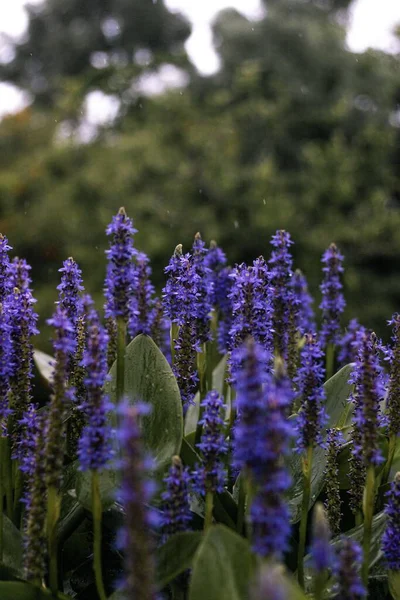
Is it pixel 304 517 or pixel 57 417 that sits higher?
pixel 57 417

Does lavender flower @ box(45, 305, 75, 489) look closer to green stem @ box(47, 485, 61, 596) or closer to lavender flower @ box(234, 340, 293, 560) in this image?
green stem @ box(47, 485, 61, 596)

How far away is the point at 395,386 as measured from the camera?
212 cm

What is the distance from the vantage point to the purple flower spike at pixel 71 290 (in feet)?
7.77

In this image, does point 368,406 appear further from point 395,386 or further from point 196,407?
point 196,407

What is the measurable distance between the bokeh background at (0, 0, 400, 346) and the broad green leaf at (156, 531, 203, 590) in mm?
11542

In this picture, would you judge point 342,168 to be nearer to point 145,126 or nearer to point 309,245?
point 309,245

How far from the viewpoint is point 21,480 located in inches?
91.8

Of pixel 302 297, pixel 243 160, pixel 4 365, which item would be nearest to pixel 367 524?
pixel 4 365

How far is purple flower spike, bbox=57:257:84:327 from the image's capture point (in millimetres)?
2367

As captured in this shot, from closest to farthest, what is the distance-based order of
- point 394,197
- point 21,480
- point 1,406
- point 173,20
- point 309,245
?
point 1,406, point 21,480, point 309,245, point 394,197, point 173,20

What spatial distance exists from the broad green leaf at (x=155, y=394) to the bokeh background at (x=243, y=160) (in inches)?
428

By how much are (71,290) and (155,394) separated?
440mm

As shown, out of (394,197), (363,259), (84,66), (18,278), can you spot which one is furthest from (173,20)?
(18,278)

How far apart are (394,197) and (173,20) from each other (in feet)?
37.1
